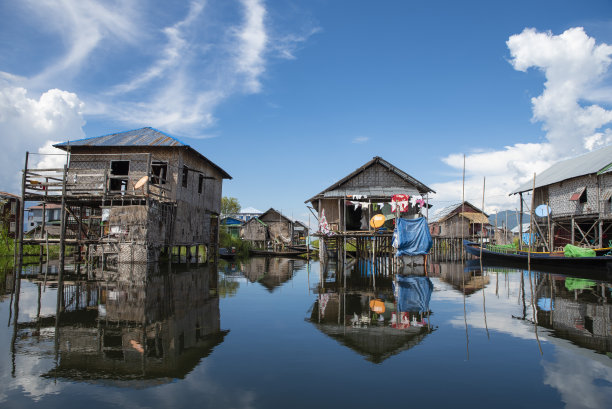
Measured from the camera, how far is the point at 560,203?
82.8 ft

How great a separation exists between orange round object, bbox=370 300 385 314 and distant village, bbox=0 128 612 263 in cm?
926

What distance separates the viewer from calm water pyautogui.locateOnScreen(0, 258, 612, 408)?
167 inches

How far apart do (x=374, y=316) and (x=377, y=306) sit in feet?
4.15

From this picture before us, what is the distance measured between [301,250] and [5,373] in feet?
97.5

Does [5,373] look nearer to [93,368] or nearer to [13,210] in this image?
[93,368]

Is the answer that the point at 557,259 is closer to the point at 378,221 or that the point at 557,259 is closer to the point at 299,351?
the point at 378,221

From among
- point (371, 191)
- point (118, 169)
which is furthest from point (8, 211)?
point (371, 191)

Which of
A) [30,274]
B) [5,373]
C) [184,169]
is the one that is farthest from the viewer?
[184,169]

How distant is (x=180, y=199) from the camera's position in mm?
18062

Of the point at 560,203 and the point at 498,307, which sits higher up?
the point at 560,203

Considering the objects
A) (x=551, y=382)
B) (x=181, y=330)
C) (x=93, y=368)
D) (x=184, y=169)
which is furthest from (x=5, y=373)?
(x=184, y=169)

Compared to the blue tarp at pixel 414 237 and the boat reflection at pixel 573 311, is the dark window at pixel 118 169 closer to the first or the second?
the blue tarp at pixel 414 237

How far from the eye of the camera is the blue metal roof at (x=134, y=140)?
17500 millimetres

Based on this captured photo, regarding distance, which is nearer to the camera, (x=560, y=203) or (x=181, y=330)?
(x=181, y=330)
